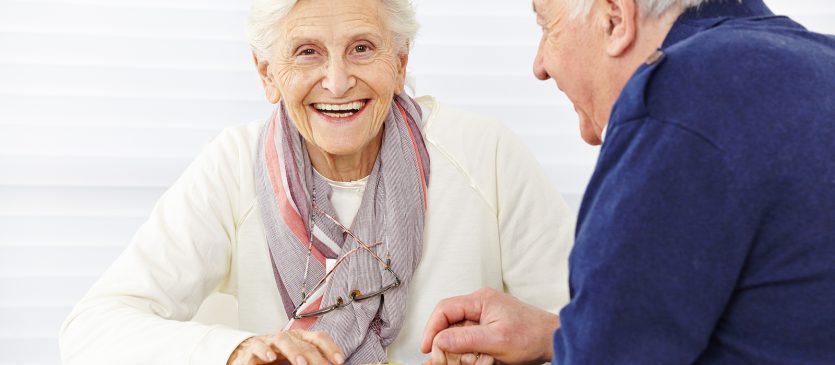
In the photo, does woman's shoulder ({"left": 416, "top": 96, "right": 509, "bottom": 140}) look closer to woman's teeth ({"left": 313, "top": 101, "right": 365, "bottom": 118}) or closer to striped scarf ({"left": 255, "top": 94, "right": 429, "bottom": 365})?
striped scarf ({"left": 255, "top": 94, "right": 429, "bottom": 365})

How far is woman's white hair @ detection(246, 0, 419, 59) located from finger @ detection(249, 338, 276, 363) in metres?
0.64

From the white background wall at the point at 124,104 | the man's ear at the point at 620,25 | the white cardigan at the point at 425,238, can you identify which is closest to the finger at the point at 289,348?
the white cardigan at the point at 425,238

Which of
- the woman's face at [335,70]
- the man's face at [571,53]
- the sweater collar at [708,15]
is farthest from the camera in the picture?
the woman's face at [335,70]

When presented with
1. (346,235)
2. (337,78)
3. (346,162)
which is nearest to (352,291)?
(346,235)

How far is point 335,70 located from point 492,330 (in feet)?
1.99

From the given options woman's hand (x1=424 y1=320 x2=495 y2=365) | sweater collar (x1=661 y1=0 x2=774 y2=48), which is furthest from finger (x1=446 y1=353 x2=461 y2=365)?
sweater collar (x1=661 y1=0 x2=774 y2=48)

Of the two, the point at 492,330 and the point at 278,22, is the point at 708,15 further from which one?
the point at 278,22

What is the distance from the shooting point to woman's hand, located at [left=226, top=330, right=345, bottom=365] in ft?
5.20

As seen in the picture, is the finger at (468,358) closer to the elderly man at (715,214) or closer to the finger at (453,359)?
the finger at (453,359)

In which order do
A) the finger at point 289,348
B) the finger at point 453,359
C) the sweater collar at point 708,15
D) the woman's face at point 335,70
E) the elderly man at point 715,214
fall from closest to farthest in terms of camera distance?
the elderly man at point 715,214 < the sweater collar at point 708,15 < the finger at point 289,348 < the finger at point 453,359 < the woman's face at point 335,70

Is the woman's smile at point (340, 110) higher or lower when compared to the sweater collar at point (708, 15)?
lower

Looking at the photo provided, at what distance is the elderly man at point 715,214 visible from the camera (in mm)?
982

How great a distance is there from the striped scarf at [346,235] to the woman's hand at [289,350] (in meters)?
0.25

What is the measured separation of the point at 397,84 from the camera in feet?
6.79
